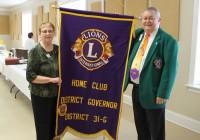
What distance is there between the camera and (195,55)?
9.57 feet

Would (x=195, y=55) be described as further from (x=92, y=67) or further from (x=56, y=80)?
(x=56, y=80)

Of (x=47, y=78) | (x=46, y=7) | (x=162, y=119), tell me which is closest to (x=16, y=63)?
(x=46, y=7)

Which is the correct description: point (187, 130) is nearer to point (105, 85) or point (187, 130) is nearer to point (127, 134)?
point (127, 134)

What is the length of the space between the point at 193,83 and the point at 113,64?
114 cm

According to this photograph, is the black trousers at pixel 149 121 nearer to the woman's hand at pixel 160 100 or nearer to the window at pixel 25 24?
the woman's hand at pixel 160 100

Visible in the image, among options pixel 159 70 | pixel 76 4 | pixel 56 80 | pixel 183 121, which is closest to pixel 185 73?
pixel 183 121

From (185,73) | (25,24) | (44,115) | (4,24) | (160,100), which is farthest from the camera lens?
(4,24)

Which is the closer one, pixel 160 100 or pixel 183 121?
pixel 160 100

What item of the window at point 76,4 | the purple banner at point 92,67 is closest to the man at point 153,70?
the purple banner at point 92,67

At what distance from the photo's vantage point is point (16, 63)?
545 cm

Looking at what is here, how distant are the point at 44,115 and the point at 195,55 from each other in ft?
5.90

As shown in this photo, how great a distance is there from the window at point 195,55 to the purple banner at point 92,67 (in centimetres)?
95

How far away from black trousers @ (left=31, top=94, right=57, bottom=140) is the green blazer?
2.66 ft

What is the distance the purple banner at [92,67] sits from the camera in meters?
2.29
